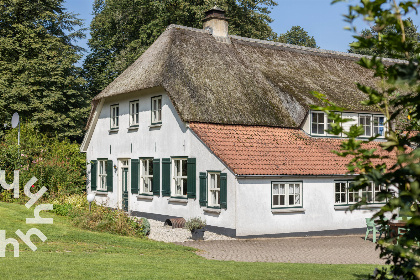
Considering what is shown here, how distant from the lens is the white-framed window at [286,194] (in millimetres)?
17719

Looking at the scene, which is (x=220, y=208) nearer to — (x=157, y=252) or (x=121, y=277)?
(x=157, y=252)

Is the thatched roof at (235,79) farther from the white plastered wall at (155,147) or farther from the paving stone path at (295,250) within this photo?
the paving stone path at (295,250)

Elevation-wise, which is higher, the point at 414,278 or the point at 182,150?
the point at 182,150

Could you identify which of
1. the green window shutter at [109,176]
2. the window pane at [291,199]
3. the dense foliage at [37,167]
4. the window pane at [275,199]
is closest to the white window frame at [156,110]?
the green window shutter at [109,176]

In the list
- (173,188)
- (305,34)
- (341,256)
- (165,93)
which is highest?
(305,34)

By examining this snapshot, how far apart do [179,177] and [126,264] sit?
988 centimetres

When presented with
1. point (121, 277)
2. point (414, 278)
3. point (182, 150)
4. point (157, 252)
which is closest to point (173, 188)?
point (182, 150)

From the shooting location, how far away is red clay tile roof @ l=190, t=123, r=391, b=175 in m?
17.6

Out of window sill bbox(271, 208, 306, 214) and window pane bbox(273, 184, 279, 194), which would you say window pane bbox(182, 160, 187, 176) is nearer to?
window pane bbox(273, 184, 279, 194)

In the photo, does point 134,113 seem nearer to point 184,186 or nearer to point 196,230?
point 184,186

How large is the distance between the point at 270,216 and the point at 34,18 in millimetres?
25135

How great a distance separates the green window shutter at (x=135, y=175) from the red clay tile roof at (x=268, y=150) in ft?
14.8

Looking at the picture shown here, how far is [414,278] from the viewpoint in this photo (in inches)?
171

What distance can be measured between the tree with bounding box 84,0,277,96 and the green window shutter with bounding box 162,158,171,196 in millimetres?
14140
